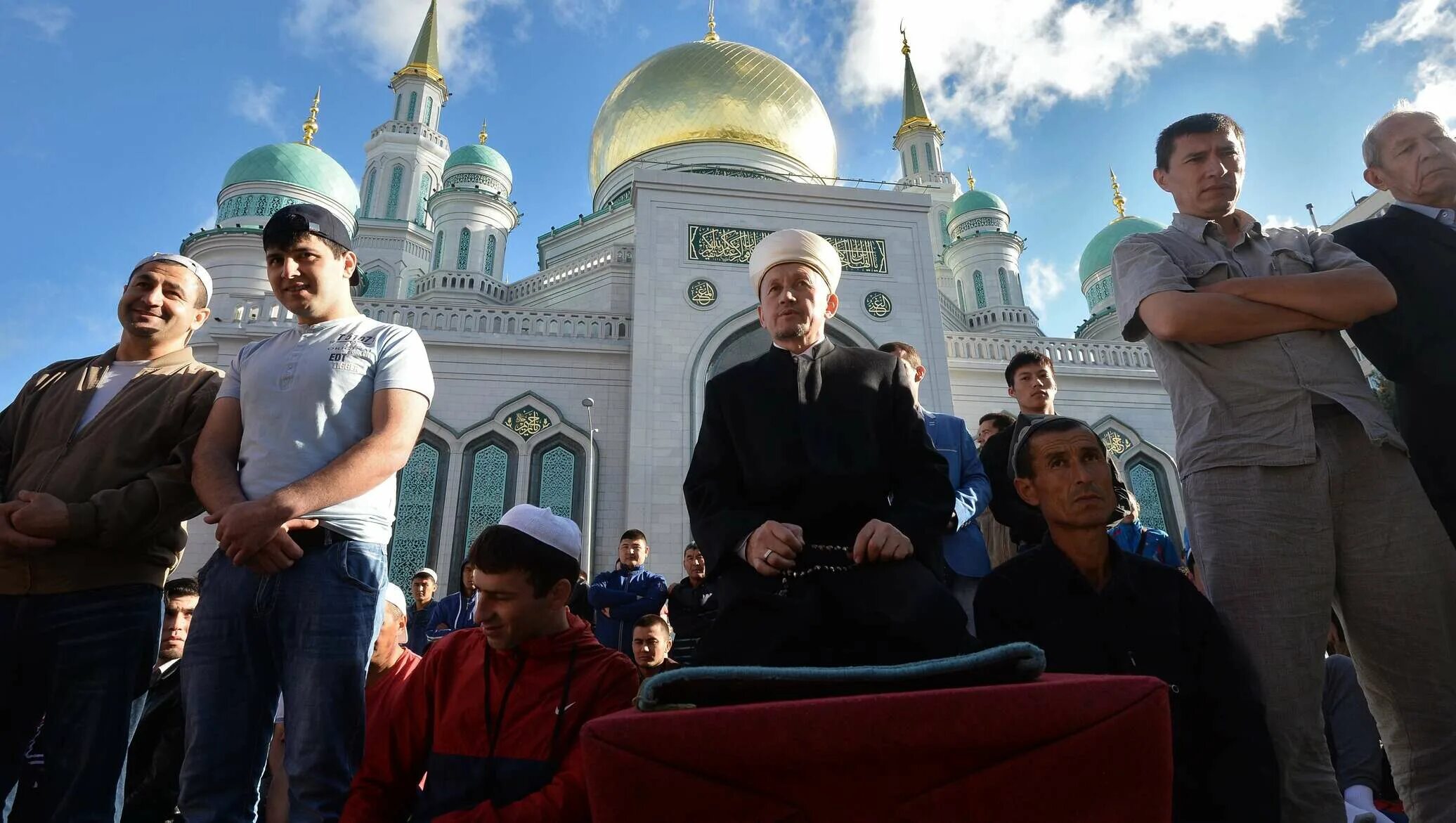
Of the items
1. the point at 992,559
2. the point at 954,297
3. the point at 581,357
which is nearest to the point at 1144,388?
the point at 954,297

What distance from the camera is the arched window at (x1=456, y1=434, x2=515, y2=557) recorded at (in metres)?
10.4

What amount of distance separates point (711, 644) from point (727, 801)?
0.62 meters

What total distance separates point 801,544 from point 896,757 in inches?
25.0

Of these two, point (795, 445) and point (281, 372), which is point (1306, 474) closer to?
point (795, 445)

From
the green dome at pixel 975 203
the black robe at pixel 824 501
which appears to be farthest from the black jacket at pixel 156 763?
the green dome at pixel 975 203

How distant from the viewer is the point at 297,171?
1669 cm

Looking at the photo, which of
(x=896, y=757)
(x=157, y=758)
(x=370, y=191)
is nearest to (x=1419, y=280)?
(x=896, y=757)

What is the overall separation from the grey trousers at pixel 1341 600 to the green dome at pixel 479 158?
1762cm

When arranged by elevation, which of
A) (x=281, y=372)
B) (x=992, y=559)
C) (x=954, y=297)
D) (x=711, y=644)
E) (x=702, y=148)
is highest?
(x=702, y=148)

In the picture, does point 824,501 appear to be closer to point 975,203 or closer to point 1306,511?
point 1306,511

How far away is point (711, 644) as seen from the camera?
158 cm

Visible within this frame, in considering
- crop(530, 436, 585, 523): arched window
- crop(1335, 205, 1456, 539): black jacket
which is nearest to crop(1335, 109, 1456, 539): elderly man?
crop(1335, 205, 1456, 539): black jacket

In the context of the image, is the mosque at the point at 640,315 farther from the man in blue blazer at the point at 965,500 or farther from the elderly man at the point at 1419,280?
the elderly man at the point at 1419,280

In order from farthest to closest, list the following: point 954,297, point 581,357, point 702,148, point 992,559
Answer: point 954,297
point 702,148
point 581,357
point 992,559
